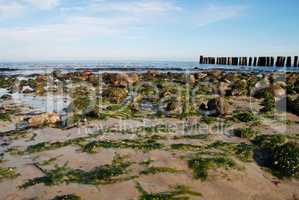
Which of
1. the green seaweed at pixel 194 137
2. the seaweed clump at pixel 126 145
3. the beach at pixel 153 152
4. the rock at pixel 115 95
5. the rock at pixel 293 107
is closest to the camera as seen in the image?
the beach at pixel 153 152

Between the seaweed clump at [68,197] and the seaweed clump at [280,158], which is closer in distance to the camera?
the seaweed clump at [68,197]

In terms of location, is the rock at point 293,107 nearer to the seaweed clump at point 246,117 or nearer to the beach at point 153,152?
the beach at point 153,152

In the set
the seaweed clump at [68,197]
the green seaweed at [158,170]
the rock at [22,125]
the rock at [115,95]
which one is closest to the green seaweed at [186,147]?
the green seaweed at [158,170]

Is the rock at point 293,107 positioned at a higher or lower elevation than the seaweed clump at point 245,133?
higher

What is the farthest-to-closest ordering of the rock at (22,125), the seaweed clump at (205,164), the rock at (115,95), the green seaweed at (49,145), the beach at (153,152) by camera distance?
the rock at (115,95) < the rock at (22,125) < the green seaweed at (49,145) < the seaweed clump at (205,164) < the beach at (153,152)

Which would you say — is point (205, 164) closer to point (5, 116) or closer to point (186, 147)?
point (186, 147)

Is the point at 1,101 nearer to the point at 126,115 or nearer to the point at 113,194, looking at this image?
the point at 126,115

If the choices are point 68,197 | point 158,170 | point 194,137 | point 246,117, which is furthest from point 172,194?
point 246,117

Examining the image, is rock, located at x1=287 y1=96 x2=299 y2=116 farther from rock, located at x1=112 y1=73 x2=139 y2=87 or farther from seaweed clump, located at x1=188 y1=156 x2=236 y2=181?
rock, located at x1=112 y1=73 x2=139 y2=87
